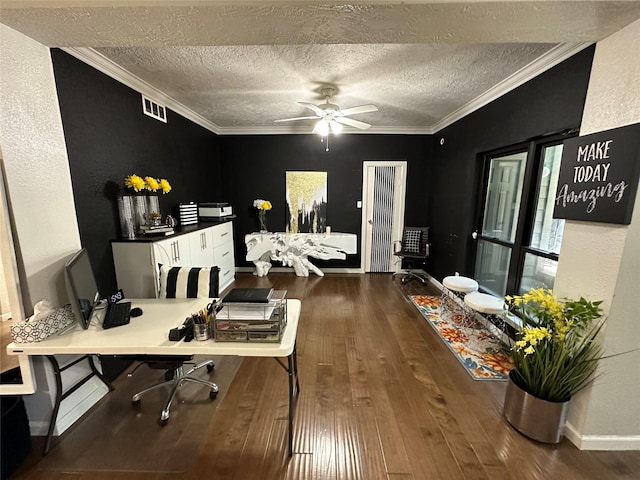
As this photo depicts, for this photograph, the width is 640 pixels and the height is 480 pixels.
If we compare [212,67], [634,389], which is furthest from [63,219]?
[634,389]

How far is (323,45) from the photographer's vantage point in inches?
81.8

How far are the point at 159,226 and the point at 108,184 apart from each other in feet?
1.80

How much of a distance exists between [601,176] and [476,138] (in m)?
2.12

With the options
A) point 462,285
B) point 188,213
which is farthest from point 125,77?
point 462,285

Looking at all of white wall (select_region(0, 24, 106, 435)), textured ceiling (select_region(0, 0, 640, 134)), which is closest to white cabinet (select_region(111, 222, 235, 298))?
white wall (select_region(0, 24, 106, 435))

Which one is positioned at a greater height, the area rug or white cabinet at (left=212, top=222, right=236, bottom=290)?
white cabinet at (left=212, top=222, right=236, bottom=290)

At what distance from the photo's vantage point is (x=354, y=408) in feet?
6.32

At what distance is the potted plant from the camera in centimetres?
154

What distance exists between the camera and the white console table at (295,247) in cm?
473

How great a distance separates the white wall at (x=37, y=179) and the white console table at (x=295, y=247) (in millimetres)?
2955

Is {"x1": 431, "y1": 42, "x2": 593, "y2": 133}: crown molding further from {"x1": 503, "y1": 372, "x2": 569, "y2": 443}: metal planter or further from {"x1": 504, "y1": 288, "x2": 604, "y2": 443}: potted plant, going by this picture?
{"x1": 503, "y1": 372, "x2": 569, "y2": 443}: metal planter

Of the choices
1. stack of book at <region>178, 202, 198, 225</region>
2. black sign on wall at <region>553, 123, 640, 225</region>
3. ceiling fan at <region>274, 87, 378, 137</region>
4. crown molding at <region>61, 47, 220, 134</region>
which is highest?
crown molding at <region>61, 47, 220, 134</region>

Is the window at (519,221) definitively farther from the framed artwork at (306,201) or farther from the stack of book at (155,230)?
the stack of book at (155,230)

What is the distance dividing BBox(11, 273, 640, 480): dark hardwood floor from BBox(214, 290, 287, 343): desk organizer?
0.76m
